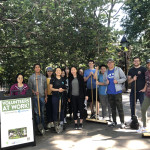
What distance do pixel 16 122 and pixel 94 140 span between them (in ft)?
6.14

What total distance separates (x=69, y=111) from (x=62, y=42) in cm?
244

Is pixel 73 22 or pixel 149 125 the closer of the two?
pixel 149 125

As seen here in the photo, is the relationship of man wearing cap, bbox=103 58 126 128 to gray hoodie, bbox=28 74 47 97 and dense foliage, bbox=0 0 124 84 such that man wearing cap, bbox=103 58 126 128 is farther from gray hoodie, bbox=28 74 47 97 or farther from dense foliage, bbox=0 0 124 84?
gray hoodie, bbox=28 74 47 97

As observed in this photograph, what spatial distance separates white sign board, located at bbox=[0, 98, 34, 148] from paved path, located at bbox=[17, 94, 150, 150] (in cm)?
29

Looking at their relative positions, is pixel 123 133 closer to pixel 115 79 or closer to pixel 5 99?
pixel 115 79

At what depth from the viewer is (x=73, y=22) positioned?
6.28 m

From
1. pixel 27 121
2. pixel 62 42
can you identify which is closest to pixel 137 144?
pixel 27 121

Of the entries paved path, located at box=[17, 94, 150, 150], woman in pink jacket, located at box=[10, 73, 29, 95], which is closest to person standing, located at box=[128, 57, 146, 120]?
paved path, located at box=[17, 94, 150, 150]

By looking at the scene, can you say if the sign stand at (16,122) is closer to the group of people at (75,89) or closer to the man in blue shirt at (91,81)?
the group of people at (75,89)

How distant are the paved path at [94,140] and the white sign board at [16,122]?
0.29m

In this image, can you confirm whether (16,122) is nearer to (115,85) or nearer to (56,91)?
(56,91)

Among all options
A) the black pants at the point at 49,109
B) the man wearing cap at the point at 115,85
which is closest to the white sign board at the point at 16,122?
the black pants at the point at 49,109

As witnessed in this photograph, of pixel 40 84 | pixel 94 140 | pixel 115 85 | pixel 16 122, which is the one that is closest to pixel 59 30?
pixel 40 84

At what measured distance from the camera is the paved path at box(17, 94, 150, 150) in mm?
4129
